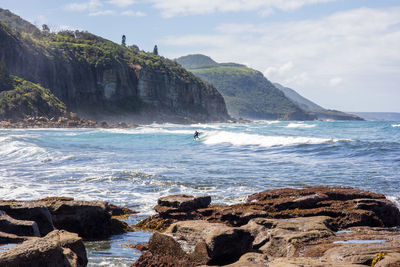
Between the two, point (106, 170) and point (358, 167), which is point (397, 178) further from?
point (106, 170)

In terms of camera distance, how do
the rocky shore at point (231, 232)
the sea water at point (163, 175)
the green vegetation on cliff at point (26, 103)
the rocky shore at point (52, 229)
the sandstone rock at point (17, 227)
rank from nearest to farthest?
the rocky shore at point (52, 229), the rocky shore at point (231, 232), the sandstone rock at point (17, 227), the sea water at point (163, 175), the green vegetation on cliff at point (26, 103)

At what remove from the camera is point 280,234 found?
5703 millimetres

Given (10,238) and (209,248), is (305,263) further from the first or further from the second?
(10,238)

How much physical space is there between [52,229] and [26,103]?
60.8m

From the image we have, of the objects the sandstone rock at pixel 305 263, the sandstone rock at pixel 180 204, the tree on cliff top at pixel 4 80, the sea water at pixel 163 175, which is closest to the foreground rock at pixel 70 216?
the sea water at pixel 163 175

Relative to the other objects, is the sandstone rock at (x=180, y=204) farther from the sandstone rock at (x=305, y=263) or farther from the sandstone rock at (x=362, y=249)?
the sandstone rock at (x=305, y=263)

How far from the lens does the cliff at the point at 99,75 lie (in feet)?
267

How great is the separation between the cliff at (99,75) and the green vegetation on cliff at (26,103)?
12.1 metres

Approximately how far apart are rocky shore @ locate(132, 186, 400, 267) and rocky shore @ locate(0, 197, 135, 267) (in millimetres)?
851

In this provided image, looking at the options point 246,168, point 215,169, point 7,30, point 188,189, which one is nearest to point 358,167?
point 246,168

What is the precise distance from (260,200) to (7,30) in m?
82.1

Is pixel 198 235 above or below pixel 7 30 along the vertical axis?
below

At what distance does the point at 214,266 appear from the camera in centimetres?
487

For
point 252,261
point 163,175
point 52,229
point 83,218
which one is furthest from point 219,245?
point 163,175
